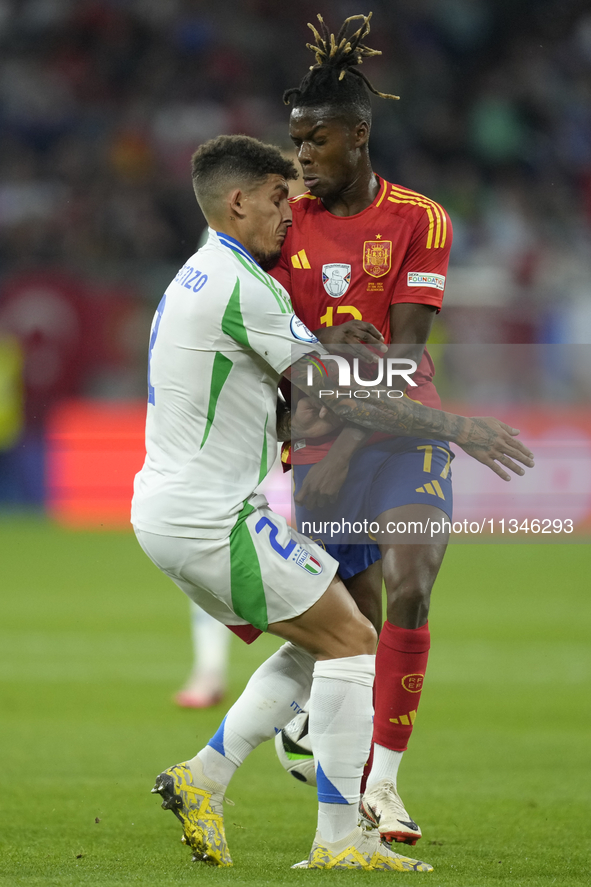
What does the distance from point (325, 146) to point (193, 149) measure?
12.0 meters

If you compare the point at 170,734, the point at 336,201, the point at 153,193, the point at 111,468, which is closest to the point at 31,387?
the point at 111,468

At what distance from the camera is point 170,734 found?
6.05m

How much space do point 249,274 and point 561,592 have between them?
785cm

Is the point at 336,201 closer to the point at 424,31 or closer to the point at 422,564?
the point at 422,564

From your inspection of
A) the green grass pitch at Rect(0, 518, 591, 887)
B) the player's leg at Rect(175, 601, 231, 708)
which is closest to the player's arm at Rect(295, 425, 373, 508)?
the green grass pitch at Rect(0, 518, 591, 887)

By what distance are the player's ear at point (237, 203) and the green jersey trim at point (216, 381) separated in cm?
45

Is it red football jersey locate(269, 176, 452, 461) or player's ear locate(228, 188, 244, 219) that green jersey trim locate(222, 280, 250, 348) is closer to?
player's ear locate(228, 188, 244, 219)

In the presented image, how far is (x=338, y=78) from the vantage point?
12.5ft

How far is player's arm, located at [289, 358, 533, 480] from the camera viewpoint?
345 centimetres

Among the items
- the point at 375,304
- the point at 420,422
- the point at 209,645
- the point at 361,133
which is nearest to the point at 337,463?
the point at 420,422

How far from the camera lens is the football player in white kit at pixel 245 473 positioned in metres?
3.35

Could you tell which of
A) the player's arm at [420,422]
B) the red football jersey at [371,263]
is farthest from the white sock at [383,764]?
the red football jersey at [371,263]

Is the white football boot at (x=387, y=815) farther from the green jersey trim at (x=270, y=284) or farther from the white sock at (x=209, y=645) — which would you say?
the white sock at (x=209, y=645)

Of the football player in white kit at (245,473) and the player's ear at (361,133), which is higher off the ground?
the player's ear at (361,133)
